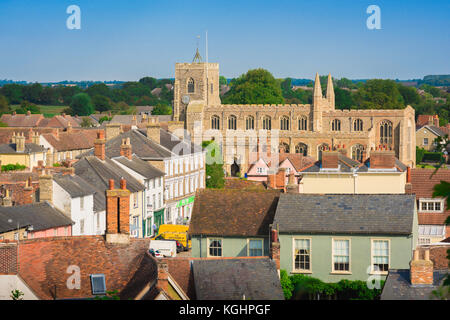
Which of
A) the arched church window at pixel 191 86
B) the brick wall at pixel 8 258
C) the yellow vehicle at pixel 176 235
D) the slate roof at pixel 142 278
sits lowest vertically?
the yellow vehicle at pixel 176 235

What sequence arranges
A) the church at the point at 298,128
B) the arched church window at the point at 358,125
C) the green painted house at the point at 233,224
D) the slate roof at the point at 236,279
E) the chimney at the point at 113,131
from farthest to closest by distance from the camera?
1. the arched church window at the point at 358,125
2. the church at the point at 298,128
3. the chimney at the point at 113,131
4. the green painted house at the point at 233,224
5. the slate roof at the point at 236,279

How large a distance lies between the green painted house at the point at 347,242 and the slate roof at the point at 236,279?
5324 mm

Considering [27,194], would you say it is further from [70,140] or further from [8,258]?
[70,140]

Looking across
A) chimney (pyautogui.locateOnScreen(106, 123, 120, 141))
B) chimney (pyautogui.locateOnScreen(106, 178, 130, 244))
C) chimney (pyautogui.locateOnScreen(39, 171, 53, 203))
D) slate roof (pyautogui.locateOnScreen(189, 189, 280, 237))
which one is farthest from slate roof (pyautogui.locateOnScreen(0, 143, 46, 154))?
chimney (pyautogui.locateOnScreen(106, 178, 130, 244))

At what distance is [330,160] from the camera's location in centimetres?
4453

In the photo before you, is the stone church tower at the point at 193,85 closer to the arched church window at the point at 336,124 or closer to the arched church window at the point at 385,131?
the arched church window at the point at 336,124

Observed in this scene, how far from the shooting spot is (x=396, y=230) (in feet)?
95.0

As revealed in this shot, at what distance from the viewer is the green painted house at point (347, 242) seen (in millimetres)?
28906

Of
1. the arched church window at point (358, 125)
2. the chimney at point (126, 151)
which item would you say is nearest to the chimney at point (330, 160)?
the chimney at point (126, 151)

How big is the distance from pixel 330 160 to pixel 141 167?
56.2 feet

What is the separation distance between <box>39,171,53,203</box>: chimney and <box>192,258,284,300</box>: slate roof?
57.9ft

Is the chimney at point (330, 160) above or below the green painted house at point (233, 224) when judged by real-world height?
above
